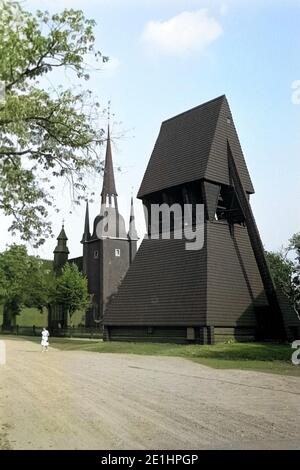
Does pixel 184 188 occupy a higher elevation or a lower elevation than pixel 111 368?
higher

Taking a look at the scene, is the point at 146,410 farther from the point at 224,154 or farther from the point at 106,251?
the point at 106,251

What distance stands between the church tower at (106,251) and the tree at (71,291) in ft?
17.5

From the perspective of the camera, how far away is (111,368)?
21.1 meters

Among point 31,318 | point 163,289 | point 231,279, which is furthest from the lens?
point 31,318

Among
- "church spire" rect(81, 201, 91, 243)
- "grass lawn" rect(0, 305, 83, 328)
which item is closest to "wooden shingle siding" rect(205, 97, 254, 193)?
"church spire" rect(81, 201, 91, 243)

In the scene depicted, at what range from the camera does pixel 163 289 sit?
121 ft

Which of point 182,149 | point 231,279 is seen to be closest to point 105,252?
point 182,149

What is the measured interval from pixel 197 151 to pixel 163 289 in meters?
11.2

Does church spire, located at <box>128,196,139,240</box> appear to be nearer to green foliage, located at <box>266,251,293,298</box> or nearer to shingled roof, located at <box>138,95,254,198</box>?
green foliage, located at <box>266,251,293,298</box>

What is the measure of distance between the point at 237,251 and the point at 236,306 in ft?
14.4

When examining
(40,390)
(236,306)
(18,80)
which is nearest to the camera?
(18,80)

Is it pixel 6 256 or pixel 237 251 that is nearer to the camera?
pixel 6 256
